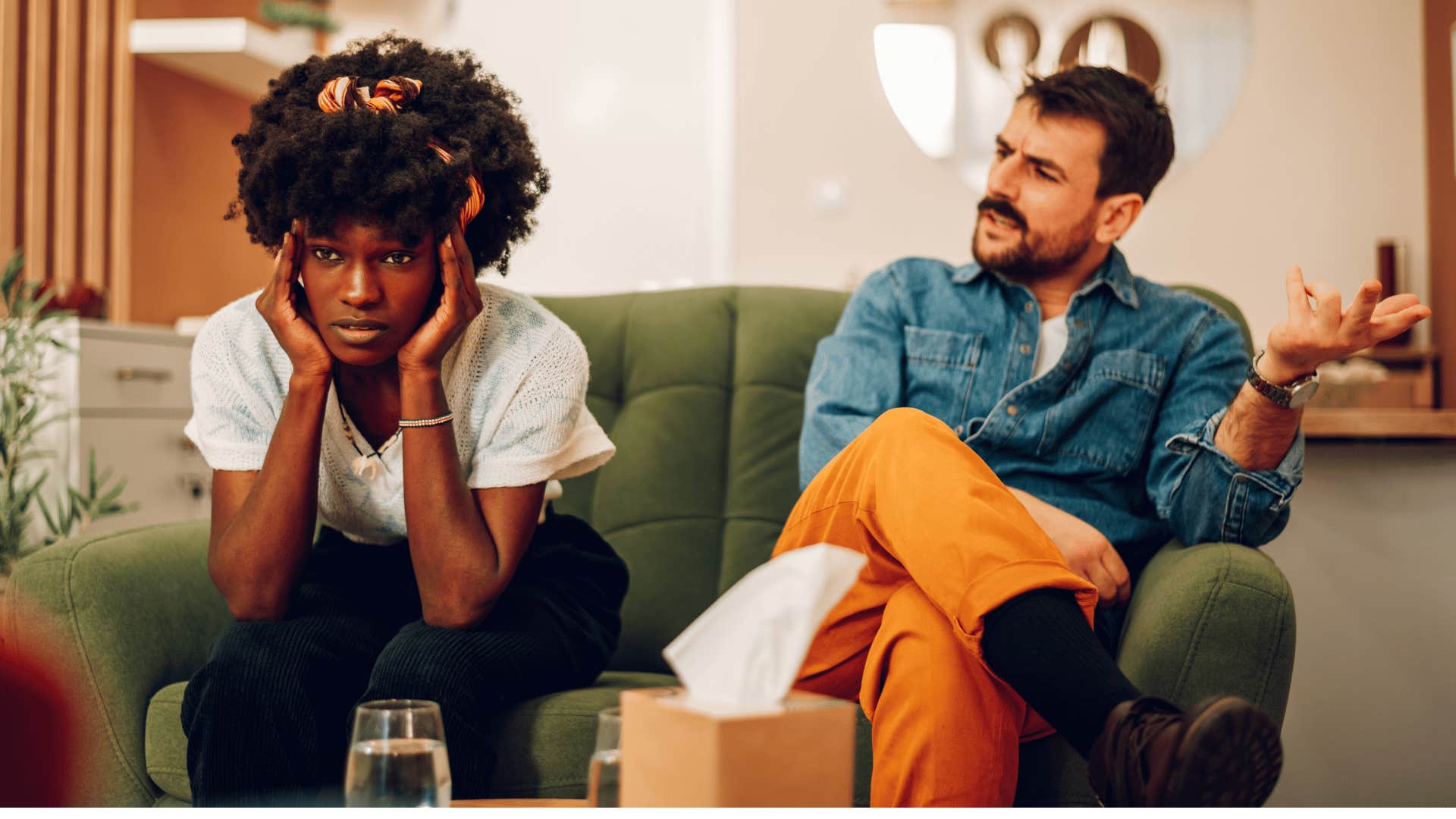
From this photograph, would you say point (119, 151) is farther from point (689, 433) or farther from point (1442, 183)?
point (1442, 183)

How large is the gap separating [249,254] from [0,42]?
4.06ft

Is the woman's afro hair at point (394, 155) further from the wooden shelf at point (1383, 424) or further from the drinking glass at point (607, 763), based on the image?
the wooden shelf at point (1383, 424)

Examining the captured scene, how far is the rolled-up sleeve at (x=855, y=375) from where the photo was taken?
5.25 ft

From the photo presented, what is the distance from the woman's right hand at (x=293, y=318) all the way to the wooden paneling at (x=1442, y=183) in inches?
131

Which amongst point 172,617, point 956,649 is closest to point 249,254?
point 172,617

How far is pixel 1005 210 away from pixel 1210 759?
106 cm

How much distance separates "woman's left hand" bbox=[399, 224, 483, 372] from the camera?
127cm

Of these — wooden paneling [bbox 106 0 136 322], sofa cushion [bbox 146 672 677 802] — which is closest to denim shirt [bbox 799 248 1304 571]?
sofa cushion [bbox 146 672 677 802]

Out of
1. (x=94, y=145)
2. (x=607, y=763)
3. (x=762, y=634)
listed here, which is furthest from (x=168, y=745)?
(x=94, y=145)

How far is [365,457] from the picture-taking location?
135cm

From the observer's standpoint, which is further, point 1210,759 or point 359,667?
point 359,667

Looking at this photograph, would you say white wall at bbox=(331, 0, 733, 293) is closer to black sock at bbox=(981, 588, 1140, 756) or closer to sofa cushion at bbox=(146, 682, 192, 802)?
sofa cushion at bbox=(146, 682, 192, 802)

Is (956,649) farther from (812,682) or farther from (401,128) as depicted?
(401,128)

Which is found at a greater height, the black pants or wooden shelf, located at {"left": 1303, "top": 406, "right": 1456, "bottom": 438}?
wooden shelf, located at {"left": 1303, "top": 406, "right": 1456, "bottom": 438}
